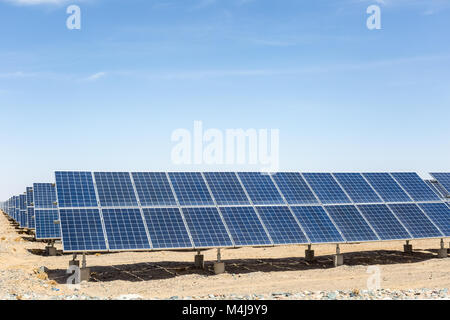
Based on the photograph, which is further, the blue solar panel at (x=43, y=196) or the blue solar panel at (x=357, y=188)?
the blue solar panel at (x=43, y=196)

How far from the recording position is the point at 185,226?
2122cm

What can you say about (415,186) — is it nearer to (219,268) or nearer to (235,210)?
(235,210)

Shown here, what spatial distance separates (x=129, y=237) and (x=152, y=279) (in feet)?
6.64

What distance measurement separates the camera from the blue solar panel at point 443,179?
3276cm

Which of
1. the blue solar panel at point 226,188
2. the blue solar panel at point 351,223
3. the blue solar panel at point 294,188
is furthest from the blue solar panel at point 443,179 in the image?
the blue solar panel at point 226,188

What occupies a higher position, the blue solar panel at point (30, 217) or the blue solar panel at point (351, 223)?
the blue solar panel at point (351, 223)

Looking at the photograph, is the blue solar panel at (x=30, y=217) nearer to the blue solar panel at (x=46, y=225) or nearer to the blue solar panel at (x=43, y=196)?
the blue solar panel at (x=43, y=196)

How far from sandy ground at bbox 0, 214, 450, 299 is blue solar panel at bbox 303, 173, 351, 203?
2.96 m

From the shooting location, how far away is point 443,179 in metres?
34.1

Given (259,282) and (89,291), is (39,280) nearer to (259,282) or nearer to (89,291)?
(89,291)

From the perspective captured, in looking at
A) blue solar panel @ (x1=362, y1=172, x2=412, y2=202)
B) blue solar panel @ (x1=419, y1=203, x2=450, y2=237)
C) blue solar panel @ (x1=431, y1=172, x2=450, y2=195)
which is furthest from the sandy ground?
blue solar panel @ (x1=431, y1=172, x2=450, y2=195)

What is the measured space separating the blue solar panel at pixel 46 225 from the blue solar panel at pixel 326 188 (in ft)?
45.7

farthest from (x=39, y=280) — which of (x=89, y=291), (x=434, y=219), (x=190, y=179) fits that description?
(x=434, y=219)
